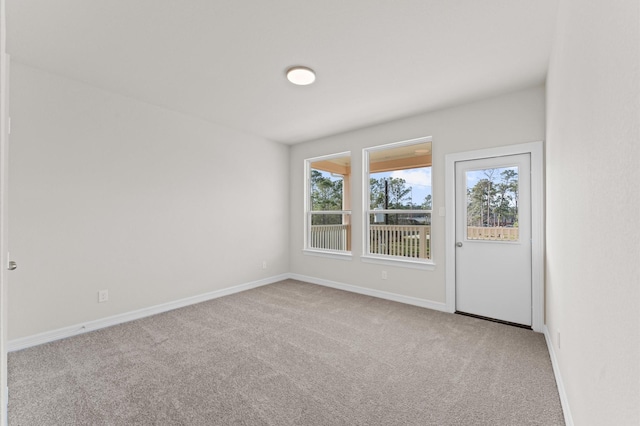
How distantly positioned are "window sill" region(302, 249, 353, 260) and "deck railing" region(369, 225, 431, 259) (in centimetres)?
41

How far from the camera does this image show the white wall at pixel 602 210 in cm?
72

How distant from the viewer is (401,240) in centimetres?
412

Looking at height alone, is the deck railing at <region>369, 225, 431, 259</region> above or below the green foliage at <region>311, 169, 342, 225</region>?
below

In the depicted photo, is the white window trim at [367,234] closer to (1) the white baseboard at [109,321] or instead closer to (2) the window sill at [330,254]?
(2) the window sill at [330,254]

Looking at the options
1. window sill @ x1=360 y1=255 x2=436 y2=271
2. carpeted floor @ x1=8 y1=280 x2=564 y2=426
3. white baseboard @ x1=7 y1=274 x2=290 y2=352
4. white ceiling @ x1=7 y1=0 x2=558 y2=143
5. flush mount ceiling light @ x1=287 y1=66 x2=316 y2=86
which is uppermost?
white ceiling @ x1=7 y1=0 x2=558 y2=143

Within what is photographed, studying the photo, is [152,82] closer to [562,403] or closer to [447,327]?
[447,327]

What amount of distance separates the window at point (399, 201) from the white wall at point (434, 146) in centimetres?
15

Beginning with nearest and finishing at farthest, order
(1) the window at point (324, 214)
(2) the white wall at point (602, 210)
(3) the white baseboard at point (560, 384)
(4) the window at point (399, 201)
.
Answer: (2) the white wall at point (602, 210)
(3) the white baseboard at point (560, 384)
(4) the window at point (399, 201)
(1) the window at point (324, 214)

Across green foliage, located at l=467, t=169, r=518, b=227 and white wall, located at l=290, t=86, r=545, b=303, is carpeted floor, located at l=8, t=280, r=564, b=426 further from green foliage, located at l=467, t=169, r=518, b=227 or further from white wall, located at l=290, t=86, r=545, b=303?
green foliage, located at l=467, t=169, r=518, b=227

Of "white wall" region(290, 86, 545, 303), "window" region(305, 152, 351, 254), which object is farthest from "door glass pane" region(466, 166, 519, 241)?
"window" region(305, 152, 351, 254)

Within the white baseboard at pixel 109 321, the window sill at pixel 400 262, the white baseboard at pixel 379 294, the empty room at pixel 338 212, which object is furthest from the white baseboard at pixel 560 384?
the white baseboard at pixel 109 321

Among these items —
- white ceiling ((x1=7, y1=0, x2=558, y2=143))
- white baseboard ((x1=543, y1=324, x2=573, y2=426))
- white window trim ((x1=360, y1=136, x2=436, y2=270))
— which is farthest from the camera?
white window trim ((x1=360, y1=136, x2=436, y2=270))

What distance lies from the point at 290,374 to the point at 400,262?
2.28 metres

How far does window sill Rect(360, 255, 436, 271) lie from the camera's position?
3701 mm
